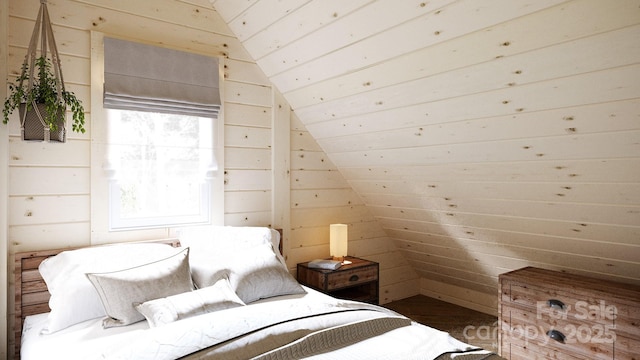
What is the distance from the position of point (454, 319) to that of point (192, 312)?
7.81 feet

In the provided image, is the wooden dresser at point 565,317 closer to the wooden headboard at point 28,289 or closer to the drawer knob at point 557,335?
the drawer knob at point 557,335

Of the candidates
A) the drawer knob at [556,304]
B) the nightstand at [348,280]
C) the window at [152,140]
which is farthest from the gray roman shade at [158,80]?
the drawer knob at [556,304]

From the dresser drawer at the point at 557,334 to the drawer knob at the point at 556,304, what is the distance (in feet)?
0.21

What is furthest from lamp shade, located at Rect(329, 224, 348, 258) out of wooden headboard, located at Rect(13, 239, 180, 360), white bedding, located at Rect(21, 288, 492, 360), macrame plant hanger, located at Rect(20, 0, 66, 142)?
macrame plant hanger, located at Rect(20, 0, 66, 142)

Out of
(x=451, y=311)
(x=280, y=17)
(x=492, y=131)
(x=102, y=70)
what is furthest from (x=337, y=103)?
(x=451, y=311)

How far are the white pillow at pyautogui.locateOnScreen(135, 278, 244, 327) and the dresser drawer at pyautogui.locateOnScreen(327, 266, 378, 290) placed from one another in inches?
40.7

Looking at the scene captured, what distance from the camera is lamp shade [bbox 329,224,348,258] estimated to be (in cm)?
335

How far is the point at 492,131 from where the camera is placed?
227 cm

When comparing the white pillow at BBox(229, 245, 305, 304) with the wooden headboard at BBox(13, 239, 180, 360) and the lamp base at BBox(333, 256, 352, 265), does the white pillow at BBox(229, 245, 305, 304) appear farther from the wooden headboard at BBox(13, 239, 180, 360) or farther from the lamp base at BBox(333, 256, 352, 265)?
the wooden headboard at BBox(13, 239, 180, 360)

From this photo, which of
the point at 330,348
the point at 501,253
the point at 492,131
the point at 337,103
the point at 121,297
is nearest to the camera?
the point at 330,348

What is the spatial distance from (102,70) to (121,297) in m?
1.32

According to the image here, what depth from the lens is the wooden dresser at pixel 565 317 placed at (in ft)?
7.47

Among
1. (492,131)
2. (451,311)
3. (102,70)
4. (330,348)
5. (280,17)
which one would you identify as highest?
(280,17)

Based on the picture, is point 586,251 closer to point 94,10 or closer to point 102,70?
point 102,70
